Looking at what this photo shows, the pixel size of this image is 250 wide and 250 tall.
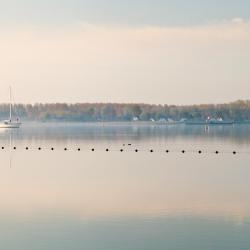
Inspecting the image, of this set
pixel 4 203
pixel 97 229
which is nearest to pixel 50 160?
pixel 4 203

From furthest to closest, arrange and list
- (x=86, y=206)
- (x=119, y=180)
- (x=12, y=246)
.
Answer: (x=119, y=180), (x=86, y=206), (x=12, y=246)

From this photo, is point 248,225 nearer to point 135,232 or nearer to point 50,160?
point 135,232

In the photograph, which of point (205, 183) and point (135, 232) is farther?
point (205, 183)

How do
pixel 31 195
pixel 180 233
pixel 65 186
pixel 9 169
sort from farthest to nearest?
pixel 9 169, pixel 65 186, pixel 31 195, pixel 180 233

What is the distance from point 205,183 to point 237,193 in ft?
7.96

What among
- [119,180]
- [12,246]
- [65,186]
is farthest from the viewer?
[119,180]

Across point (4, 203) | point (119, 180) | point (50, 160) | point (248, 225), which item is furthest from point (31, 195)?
point (50, 160)

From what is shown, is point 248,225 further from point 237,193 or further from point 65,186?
point 65,186

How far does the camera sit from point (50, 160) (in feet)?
87.4

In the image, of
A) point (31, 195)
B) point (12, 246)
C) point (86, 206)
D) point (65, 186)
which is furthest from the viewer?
point (65, 186)

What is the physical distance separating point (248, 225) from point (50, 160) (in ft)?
53.5

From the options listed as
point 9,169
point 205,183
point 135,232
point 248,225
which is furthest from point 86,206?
point 9,169

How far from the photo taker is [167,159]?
26.7 m

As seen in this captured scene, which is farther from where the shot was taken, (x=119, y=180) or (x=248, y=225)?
(x=119, y=180)
